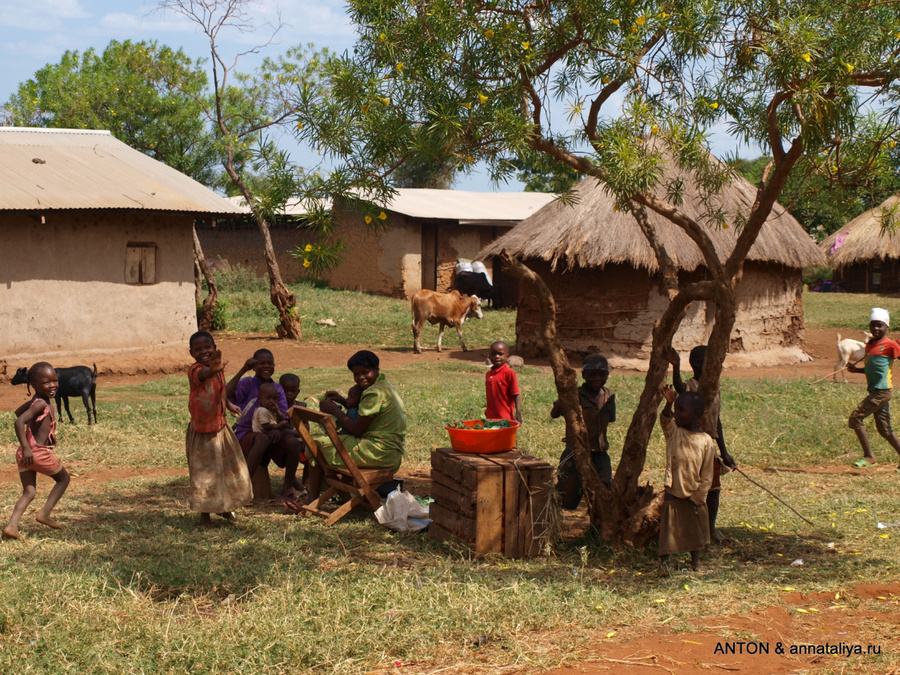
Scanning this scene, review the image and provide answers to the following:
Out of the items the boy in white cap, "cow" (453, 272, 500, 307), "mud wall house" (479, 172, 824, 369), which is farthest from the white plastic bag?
"cow" (453, 272, 500, 307)

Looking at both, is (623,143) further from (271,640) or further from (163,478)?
(163,478)

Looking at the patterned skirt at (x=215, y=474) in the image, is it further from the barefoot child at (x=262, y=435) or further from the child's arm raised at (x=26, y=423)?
the child's arm raised at (x=26, y=423)

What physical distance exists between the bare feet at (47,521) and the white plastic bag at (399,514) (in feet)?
7.07

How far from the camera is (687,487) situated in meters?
5.30

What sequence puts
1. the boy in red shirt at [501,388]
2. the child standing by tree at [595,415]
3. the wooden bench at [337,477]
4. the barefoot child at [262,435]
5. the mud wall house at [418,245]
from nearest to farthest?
the wooden bench at [337,477] → the child standing by tree at [595,415] → the barefoot child at [262,435] → the boy in red shirt at [501,388] → the mud wall house at [418,245]

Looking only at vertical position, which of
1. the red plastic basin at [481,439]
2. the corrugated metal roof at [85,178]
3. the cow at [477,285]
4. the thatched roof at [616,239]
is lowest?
the red plastic basin at [481,439]

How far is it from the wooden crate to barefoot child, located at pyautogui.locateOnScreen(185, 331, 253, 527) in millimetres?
1527

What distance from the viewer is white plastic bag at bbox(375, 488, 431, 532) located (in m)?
6.21

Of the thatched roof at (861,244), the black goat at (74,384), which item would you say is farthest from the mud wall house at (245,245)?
the black goat at (74,384)

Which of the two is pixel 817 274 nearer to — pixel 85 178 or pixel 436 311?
pixel 436 311

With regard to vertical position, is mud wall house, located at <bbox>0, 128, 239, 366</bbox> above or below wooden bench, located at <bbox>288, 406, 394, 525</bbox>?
above

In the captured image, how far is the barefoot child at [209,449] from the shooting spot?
19.9 feet

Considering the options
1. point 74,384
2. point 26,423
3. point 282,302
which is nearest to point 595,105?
point 26,423

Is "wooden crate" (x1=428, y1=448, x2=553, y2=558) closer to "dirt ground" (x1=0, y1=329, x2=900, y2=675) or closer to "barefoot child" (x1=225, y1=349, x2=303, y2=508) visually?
"dirt ground" (x1=0, y1=329, x2=900, y2=675)
